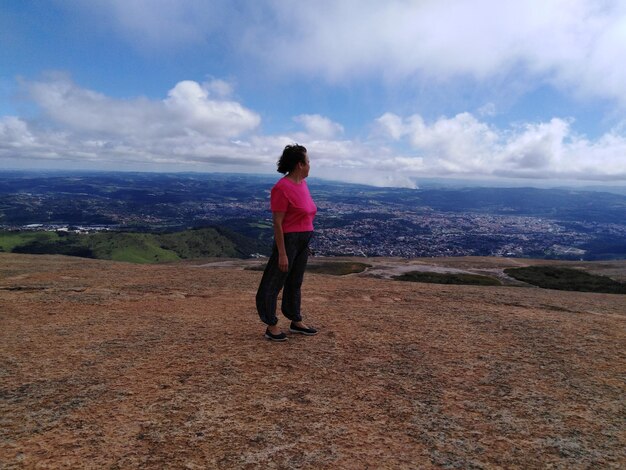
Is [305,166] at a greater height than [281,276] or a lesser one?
greater

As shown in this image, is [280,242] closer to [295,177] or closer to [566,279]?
[295,177]

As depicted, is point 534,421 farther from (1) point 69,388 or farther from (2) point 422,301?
(2) point 422,301

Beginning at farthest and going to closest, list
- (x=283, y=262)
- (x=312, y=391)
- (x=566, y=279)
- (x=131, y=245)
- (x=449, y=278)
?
(x=131, y=245) → (x=449, y=278) → (x=566, y=279) → (x=283, y=262) → (x=312, y=391)

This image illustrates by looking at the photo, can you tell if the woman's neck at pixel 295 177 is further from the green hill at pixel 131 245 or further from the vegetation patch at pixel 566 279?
the green hill at pixel 131 245

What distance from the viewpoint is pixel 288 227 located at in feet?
23.6

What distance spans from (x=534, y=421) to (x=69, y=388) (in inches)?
253

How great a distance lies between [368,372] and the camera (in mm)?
6262

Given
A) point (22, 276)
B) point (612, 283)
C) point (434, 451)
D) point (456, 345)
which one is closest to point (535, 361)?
point (456, 345)

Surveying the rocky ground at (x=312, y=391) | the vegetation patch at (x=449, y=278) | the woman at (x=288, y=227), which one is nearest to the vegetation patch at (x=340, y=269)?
the vegetation patch at (x=449, y=278)

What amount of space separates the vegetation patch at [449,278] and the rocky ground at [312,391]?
2348 centimetres

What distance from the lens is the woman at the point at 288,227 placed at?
6988 millimetres

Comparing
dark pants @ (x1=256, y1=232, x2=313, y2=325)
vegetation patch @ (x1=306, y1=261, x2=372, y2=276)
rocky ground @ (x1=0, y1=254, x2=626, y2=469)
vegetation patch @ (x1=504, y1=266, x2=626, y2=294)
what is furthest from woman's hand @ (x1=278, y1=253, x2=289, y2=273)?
vegetation patch @ (x1=504, y1=266, x2=626, y2=294)

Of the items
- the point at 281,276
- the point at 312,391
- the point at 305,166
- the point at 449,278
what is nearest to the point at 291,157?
the point at 305,166

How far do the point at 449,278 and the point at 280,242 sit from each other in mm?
31345
